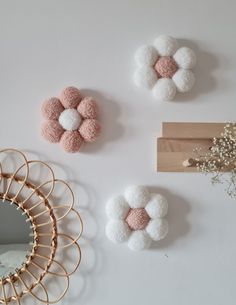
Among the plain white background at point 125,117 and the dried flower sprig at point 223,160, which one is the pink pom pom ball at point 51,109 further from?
the dried flower sprig at point 223,160

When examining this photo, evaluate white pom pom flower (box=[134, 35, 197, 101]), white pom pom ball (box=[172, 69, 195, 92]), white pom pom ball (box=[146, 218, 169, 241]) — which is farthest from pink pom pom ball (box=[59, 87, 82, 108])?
white pom pom ball (box=[146, 218, 169, 241])

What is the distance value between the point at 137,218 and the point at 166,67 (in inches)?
18.2

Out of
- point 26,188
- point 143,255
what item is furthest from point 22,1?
point 143,255

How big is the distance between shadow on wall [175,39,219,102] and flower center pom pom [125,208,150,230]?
37 cm

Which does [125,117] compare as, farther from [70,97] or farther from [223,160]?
[223,160]

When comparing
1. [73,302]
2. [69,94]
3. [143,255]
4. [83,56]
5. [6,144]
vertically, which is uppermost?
[83,56]

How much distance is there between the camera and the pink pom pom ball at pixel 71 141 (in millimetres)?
1214

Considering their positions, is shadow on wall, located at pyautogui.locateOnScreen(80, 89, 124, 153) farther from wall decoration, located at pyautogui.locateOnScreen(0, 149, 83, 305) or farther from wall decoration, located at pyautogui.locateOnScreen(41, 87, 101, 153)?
wall decoration, located at pyautogui.locateOnScreen(0, 149, 83, 305)

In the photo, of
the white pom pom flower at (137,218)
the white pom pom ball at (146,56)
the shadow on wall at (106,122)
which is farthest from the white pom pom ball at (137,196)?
the white pom pom ball at (146,56)

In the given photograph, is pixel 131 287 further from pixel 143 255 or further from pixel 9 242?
pixel 9 242

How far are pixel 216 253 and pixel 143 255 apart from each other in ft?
0.75

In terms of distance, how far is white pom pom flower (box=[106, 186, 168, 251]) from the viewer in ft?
4.00

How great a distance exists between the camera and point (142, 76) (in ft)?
4.05

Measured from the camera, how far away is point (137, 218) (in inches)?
47.8
